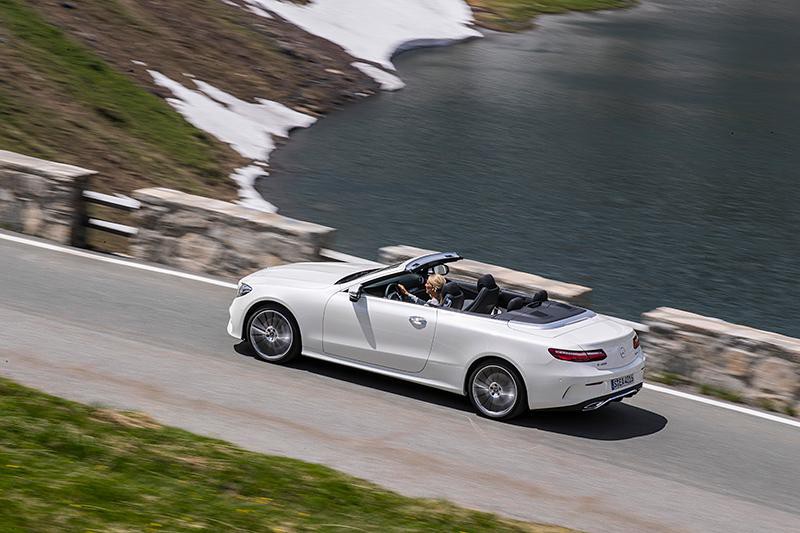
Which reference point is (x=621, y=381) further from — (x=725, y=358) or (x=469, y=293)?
(x=725, y=358)

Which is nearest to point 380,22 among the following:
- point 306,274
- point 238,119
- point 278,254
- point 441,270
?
point 238,119

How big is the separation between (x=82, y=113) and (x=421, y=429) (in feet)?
64.2

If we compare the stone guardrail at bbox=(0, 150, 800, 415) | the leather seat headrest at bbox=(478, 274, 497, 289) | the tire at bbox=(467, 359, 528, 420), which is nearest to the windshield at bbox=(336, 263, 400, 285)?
the leather seat headrest at bbox=(478, 274, 497, 289)

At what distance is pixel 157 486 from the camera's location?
7.22 m

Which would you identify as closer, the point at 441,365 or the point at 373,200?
the point at 441,365

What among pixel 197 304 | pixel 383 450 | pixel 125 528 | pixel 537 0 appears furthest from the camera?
pixel 537 0

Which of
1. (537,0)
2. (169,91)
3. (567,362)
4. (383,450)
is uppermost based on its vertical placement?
(537,0)

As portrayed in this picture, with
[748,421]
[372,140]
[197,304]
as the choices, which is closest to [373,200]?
[372,140]

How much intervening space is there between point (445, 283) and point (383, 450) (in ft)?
7.33

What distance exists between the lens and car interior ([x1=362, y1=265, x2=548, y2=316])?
1101cm

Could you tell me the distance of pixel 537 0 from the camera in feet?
233

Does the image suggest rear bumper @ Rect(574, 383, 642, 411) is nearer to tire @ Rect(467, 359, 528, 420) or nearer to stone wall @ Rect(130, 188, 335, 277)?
tire @ Rect(467, 359, 528, 420)

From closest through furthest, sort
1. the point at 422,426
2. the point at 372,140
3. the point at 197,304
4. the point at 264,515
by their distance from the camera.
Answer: the point at 264,515 < the point at 422,426 < the point at 197,304 < the point at 372,140

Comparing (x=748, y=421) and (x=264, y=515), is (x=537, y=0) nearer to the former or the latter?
(x=748, y=421)
